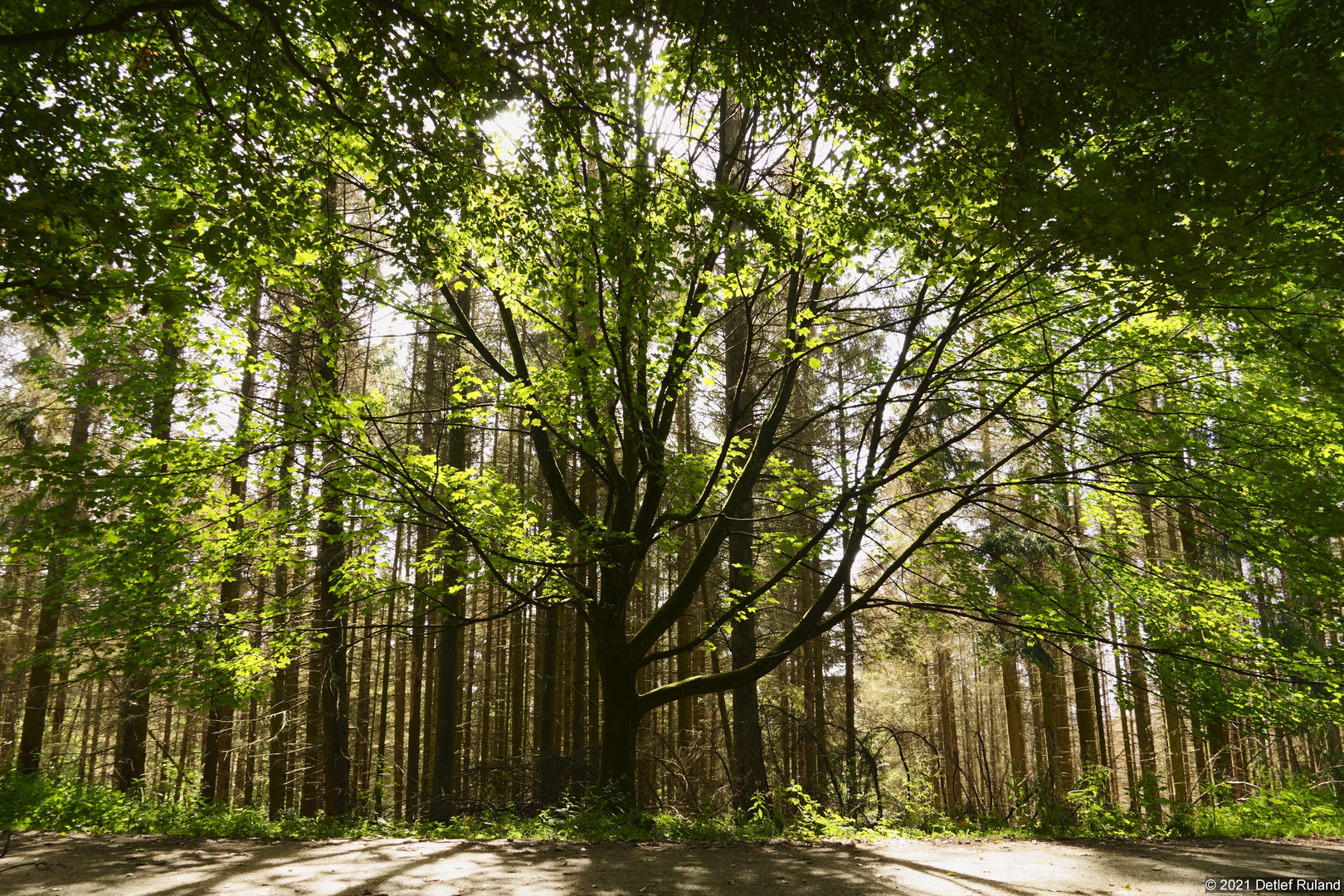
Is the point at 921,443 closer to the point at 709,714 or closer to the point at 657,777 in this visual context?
the point at 657,777

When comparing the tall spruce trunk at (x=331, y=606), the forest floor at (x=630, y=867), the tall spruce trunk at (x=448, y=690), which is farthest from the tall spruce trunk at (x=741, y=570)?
the tall spruce trunk at (x=448, y=690)

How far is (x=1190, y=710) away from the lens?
729 cm

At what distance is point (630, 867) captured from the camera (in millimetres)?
5238

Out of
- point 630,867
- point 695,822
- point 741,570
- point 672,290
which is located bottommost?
point 695,822

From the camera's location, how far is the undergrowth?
7375mm

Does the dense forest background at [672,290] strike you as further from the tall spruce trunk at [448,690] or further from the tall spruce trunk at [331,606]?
the tall spruce trunk at [448,690]

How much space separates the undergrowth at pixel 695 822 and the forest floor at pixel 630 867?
679 millimetres

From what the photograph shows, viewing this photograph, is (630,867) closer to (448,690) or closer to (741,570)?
(741,570)

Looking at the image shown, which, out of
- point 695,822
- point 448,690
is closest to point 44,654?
point 695,822

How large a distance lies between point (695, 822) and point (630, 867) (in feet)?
8.79

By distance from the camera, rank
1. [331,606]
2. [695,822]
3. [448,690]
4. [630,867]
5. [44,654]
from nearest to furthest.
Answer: [630,867] < [44,654] < [695,822] < [331,606] < [448,690]

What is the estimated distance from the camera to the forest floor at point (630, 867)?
177 inches

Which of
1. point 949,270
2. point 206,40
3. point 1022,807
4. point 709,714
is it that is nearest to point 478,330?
point 206,40

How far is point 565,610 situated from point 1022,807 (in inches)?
498
